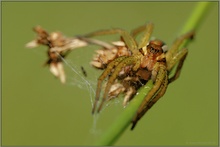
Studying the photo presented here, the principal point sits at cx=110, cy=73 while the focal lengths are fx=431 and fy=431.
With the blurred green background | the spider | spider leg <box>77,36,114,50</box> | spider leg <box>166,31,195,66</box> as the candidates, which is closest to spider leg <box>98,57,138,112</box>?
the spider

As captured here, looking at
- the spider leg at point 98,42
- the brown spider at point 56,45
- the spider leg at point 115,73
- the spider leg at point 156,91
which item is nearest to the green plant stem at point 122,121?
the spider leg at point 156,91

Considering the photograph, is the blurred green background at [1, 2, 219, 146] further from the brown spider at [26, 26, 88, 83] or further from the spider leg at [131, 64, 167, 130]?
the spider leg at [131, 64, 167, 130]

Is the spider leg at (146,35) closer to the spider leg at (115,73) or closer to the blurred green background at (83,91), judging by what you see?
the spider leg at (115,73)

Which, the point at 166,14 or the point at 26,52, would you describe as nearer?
the point at 26,52

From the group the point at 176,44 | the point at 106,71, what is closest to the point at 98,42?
the point at 106,71

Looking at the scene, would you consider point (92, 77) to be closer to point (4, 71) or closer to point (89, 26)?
point (4, 71)

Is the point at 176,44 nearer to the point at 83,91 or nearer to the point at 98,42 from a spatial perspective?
the point at 98,42

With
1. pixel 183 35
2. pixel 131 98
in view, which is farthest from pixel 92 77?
pixel 183 35
